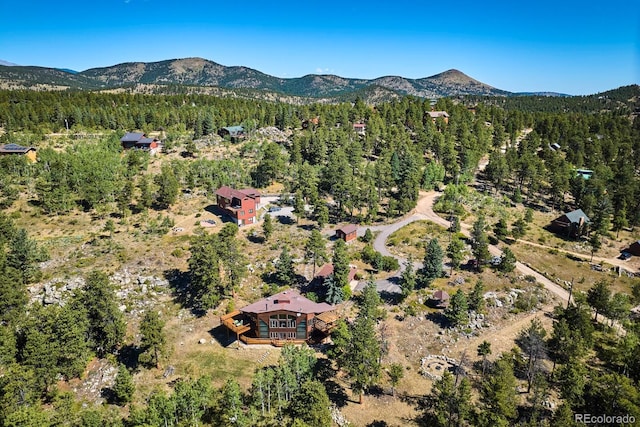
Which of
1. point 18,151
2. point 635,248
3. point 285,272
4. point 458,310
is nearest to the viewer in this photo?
point 458,310

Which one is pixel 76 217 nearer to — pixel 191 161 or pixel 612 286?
pixel 191 161

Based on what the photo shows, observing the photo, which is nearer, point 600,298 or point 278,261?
point 600,298

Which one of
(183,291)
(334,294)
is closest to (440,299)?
(334,294)

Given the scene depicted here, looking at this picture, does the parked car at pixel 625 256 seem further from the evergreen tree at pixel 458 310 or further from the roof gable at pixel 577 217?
the evergreen tree at pixel 458 310

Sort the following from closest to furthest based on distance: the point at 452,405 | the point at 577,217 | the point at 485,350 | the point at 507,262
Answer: the point at 452,405
the point at 485,350
the point at 507,262
the point at 577,217

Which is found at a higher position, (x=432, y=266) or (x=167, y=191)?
(x=167, y=191)

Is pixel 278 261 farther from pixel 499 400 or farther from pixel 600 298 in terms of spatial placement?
pixel 600 298

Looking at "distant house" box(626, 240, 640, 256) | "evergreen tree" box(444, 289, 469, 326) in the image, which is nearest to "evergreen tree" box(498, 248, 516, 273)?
"evergreen tree" box(444, 289, 469, 326)

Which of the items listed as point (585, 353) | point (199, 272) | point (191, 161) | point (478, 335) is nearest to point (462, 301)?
point (478, 335)
